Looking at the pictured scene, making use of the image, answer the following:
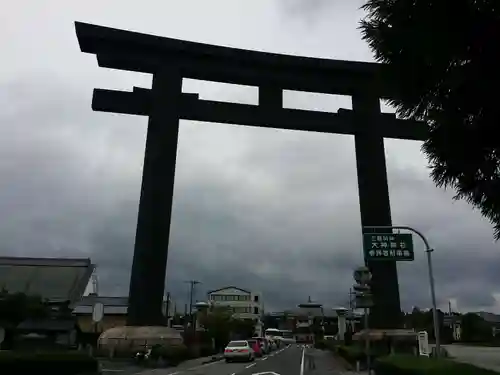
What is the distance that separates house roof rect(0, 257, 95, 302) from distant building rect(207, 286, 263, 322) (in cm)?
6810

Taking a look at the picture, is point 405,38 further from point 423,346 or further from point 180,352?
point 180,352

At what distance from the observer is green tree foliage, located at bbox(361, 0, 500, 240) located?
5.77 m

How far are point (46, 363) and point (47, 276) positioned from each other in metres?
29.2

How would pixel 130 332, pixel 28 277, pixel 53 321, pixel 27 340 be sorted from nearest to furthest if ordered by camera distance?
pixel 130 332
pixel 27 340
pixel 53 321
pixel 28 277

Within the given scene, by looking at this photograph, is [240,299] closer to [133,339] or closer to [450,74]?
[133,339]

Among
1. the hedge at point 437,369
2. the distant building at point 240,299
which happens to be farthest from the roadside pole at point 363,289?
the distant building at point 240,299

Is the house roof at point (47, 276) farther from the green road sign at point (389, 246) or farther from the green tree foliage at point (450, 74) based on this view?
the green tree foliage at point (450, 74)

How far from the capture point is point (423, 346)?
23.8 meters

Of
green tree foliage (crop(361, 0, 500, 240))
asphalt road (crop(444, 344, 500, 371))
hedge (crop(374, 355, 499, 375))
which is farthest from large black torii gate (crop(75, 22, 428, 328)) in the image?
green tree foliage (crop(361, 0, 500, 240))

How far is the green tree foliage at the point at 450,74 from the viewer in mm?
5770

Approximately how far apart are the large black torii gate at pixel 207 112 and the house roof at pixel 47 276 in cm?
1687

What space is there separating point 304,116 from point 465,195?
19.0m

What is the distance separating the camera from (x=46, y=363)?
13945 mm

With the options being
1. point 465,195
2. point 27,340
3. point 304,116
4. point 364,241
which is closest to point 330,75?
point 304,116
